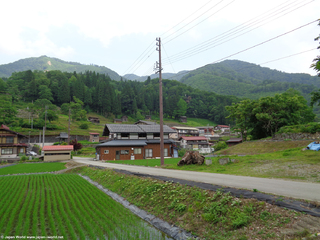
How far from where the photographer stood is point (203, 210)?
701 centimetres

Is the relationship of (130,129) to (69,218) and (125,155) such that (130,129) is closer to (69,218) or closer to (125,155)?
(125,155)

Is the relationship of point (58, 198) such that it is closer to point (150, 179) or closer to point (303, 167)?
point (150, 179)

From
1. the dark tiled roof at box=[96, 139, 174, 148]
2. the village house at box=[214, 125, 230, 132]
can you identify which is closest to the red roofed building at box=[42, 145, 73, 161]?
the dark tiled roof at box=[96, 139, 174, 148]

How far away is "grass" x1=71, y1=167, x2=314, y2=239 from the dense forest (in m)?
81.4

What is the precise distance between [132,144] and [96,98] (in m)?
74.0

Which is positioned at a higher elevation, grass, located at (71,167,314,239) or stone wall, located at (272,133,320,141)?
stone wall, located at (272,133,320,141)

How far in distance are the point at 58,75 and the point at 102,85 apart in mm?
27915

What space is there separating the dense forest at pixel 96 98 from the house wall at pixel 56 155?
47.3 m

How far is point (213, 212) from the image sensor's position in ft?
21.7

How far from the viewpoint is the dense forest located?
314 feet

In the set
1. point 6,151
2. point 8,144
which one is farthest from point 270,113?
point 6,151

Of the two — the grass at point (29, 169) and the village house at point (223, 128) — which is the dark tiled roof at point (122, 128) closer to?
the grass at point (29, 169)

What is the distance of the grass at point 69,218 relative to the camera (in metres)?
6.74

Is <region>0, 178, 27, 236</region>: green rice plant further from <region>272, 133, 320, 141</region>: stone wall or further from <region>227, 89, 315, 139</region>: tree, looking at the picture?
<region>227, 89, 315, 139</region>: tree
